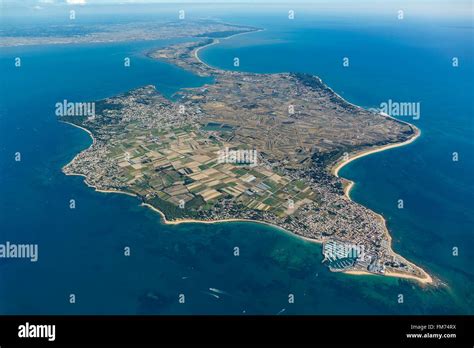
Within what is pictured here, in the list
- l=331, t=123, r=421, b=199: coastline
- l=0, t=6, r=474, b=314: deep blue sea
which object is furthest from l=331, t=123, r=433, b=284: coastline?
l=0, t=6, r=474, b=314: deep blue sea

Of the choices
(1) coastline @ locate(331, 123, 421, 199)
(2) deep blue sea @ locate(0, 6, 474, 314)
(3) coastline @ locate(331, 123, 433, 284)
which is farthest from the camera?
(1) coastline @ locate(331, 123, 421, 199)

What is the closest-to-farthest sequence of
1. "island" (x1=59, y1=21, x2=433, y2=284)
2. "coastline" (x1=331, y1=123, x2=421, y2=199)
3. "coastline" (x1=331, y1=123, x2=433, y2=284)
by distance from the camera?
"coastline" (x1=331, y1=123, x2=433, y2=284), "island" (x1=59, y1=21, x2=433, y2=284), "coastline" (x1=331, y1=123, x2=421, y2=199)

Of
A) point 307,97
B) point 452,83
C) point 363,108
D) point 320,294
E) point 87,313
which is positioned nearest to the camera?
point 87,313

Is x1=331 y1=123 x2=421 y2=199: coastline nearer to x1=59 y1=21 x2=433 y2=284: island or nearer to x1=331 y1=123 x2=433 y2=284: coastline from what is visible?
x1=331 y1=123 x2=433 y2=284: coastline

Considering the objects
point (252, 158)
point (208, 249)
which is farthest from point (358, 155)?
point (208, 249)

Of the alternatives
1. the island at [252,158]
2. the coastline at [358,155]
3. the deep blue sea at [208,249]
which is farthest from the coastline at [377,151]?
the deep blue sea at [208,249]

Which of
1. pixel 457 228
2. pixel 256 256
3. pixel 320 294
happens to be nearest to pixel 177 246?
pixel 256 256

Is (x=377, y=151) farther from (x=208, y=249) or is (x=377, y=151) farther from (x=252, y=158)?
(x=208, y=249)
